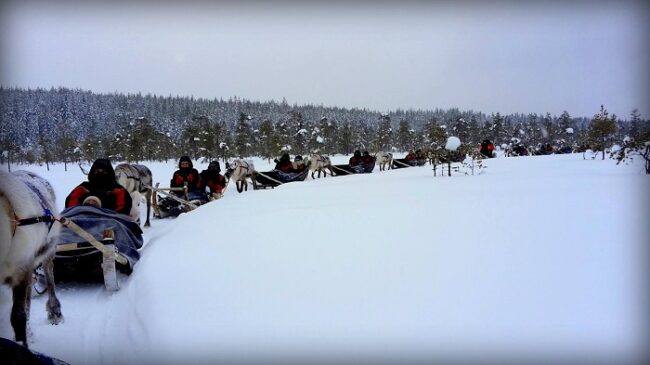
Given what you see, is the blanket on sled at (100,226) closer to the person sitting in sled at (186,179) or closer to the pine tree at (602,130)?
the person sitting in sled at (186,179)

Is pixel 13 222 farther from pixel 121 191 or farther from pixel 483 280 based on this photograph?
pixel 483 280

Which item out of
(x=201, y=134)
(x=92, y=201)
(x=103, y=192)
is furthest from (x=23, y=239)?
(x=201, y=134)

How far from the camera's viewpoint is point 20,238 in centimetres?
316

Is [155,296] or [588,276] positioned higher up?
[588,276]

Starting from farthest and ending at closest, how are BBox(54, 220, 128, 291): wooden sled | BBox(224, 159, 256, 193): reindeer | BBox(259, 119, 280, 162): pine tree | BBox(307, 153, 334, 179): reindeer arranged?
BBox(259, 119, 280, 162): pine tree, BBox(307, 153, 334, 179): reindeer, BBox(224, 159, 256, 193): reindeer, BBox(54, 220, 128, 291): wooden sled

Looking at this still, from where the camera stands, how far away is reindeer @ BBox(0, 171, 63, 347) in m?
3.02

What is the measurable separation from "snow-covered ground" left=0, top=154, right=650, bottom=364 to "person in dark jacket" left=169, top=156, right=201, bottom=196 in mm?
5816

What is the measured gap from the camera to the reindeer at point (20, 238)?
302cm

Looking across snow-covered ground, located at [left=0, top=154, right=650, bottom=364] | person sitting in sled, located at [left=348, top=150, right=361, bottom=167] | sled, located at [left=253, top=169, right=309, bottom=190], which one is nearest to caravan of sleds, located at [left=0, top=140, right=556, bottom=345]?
snow-covered ground, located at [left=0, top=154, right=650, bottom=364]

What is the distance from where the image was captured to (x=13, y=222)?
3031mm

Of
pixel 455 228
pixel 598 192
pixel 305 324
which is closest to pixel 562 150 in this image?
pixel 598 192

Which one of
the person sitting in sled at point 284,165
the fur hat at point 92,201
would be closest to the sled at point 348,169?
the person sitting in sled at point 284,165

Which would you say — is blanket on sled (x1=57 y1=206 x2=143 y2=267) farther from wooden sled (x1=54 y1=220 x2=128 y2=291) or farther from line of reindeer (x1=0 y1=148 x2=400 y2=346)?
line of reindeer (x1=0 y1=148 x2=400 y2=346)

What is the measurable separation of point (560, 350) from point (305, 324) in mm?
1492
